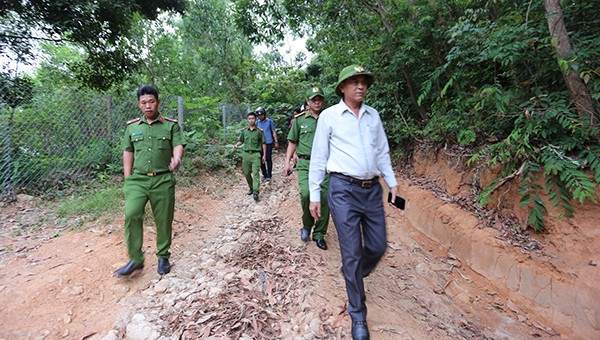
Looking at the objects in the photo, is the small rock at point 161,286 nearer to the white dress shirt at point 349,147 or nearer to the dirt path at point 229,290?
the dirt path at point 229,290

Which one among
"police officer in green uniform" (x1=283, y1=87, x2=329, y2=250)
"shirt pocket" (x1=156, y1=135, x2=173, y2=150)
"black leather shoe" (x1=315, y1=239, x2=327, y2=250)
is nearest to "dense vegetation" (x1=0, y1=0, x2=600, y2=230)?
"police officer in green uniform" (x1=283, y1=87, x2=329, y2=250)

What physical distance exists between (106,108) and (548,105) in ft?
25.7

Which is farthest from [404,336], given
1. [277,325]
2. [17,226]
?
[17,226]

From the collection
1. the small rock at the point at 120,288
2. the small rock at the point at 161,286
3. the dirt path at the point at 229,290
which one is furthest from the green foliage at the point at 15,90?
the small rock at the point at 161,286

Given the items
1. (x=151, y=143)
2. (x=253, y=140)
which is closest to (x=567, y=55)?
(x=151, y=143)

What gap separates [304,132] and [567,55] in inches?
119

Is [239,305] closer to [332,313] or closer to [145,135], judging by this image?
[332,313]

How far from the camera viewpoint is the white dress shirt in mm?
2143

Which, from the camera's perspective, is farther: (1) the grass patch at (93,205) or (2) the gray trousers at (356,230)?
(1) the grass patch at (93,205)

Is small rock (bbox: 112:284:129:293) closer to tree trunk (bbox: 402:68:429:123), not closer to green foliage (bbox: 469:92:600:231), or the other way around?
green foliage (bbox: 469:92:600:231)

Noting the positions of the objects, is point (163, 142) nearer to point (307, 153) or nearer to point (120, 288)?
point (120, 288)

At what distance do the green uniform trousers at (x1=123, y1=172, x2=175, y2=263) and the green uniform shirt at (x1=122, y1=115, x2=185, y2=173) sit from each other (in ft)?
0.42

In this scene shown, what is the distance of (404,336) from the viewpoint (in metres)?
2.15

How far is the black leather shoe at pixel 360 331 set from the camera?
78.1 inches
